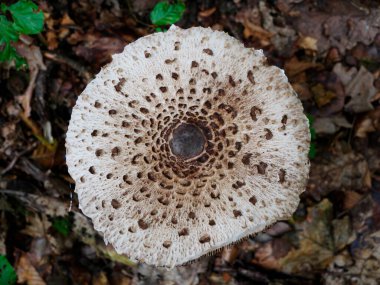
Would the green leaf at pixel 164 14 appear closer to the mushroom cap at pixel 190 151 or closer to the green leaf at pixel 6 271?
the mushroom cap at pixel 190 151

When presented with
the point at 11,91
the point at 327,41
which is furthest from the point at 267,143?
the point at 11,91

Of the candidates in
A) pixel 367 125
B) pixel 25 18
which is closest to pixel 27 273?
pixel 25 18

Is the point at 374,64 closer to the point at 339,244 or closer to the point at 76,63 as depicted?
the point at 339,244

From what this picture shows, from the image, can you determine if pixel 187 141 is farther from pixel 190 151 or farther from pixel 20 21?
pixel 20 21

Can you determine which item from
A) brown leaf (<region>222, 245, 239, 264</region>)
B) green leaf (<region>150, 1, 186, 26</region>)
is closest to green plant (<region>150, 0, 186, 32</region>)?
green leaf (<region>150, 1, 186, 26</region>)

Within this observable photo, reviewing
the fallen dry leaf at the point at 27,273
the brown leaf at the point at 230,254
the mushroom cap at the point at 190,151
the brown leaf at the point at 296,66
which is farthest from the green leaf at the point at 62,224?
the brown leaf at the point at 296,66
